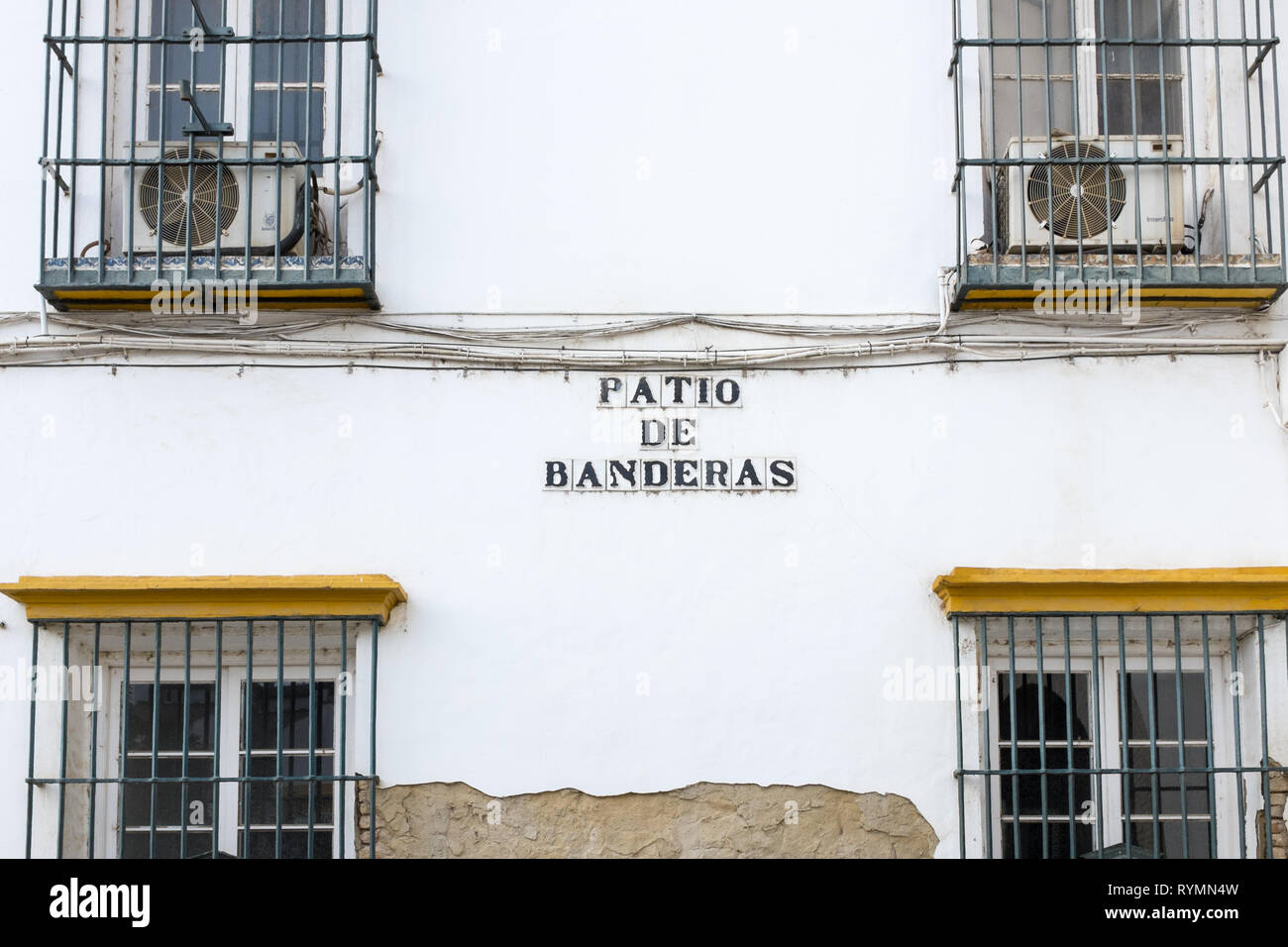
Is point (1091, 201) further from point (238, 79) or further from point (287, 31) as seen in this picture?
point (238, 79)

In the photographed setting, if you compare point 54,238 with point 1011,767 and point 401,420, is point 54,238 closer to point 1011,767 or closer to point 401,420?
point 401,420

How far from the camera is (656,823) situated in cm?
764

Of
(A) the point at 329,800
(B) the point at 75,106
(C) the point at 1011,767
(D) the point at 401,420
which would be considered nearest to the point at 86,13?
(B) the point at 75,106

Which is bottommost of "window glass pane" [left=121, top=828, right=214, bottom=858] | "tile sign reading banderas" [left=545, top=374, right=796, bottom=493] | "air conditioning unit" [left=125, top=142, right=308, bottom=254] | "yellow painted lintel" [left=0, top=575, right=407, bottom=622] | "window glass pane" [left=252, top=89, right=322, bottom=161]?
"window glass pane" [left=121, top=828, right=214, bottom=858]

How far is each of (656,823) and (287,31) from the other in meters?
4.06

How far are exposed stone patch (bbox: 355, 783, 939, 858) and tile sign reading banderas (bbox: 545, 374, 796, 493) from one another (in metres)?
1.32

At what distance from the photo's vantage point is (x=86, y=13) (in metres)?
8.27

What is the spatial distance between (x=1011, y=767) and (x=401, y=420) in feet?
10.1

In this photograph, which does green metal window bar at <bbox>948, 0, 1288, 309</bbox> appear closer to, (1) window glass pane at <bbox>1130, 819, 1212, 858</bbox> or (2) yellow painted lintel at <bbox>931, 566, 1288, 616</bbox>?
(2) yellow painted lintel at <bbox>931, 566, 1288, 616</bbox>

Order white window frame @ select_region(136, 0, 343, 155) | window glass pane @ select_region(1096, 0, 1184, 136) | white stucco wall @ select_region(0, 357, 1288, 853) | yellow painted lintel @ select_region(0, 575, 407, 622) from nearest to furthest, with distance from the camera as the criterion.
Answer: yellow painted lintel @ select_region(0, 575, 407, 622), white stucco wall @ select_region(0, 357, 1288, 853), white window frame @ select_region(136, 0, 343, 155), window glass pane @ select_region(1096, 0, 1184, 136)

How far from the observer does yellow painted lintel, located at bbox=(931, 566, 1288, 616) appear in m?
7.62

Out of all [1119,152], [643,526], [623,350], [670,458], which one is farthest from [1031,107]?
[643,526]

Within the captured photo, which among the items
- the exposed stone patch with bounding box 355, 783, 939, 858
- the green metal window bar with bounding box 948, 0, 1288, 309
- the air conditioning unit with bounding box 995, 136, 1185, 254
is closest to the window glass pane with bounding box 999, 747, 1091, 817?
the exposed stone patch with bounding box 355, 783, 939, 858

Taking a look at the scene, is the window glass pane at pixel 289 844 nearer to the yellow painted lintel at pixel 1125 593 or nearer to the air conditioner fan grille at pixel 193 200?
the air conditioner fan grille at pixel 193 200
